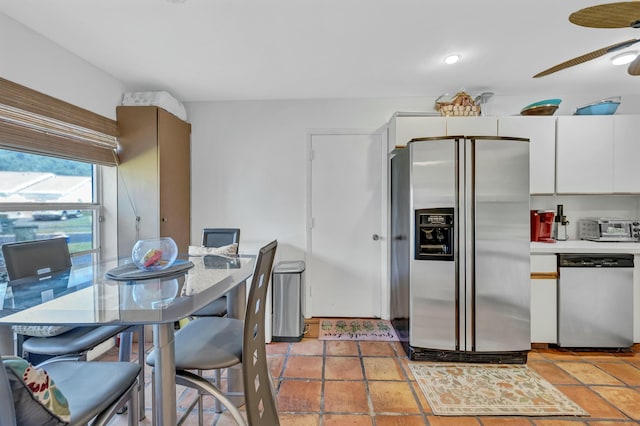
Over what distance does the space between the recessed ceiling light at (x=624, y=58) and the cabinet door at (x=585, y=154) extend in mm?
478

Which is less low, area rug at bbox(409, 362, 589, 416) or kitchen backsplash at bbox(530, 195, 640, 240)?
kitchen backsplash at bbox(530, 195, 640, 240)

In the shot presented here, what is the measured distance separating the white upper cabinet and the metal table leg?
2.48 m

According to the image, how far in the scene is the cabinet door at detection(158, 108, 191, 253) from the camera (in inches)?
112

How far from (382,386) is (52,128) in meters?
2.98

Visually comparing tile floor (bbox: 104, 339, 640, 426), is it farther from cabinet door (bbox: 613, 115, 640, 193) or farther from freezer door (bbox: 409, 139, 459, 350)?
cabinet door (bbox: 613, 115, 640, 193)

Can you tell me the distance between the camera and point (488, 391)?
2.09m

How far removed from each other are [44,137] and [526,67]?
375cm

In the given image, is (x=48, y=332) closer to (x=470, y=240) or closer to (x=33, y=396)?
(x=33, y=396)

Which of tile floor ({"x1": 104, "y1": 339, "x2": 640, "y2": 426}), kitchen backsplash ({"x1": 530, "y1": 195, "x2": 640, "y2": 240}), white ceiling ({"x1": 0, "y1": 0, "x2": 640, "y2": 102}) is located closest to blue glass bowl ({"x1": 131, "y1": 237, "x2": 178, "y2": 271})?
tile floor ({"x1": 104, "y1": 339, "x2": 640, "y2": 426})

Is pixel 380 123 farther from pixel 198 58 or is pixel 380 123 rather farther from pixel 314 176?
pixel 198 58

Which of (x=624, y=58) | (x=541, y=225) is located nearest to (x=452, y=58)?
(x=624, y=58)

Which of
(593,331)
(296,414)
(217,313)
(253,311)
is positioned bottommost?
(296,414)

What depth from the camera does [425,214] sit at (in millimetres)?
2434

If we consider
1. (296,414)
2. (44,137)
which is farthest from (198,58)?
(296,414)
